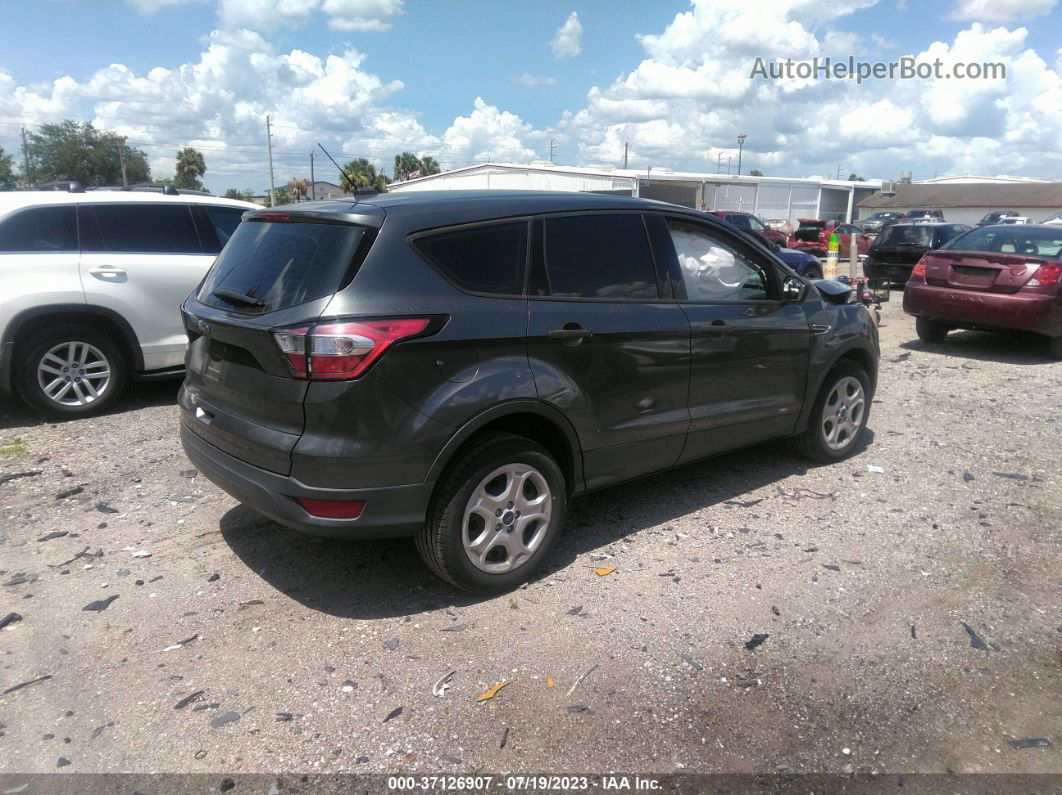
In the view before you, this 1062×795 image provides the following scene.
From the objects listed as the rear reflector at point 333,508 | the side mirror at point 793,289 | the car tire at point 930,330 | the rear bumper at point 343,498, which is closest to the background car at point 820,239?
the car tire at point 930,330

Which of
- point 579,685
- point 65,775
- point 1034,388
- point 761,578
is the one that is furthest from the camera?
point 1034,388

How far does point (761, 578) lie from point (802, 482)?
1.56m

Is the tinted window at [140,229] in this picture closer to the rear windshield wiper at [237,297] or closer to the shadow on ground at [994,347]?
the rear windshield wiper at [237,297]

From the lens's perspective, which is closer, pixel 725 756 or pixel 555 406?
pixel 725 756

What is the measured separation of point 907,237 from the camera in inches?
684

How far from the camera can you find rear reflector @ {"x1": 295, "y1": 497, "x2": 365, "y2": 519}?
3213mm

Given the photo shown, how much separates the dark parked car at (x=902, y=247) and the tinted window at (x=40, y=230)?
16.1 metres

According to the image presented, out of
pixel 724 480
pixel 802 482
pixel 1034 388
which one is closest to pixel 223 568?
pixel 724 480

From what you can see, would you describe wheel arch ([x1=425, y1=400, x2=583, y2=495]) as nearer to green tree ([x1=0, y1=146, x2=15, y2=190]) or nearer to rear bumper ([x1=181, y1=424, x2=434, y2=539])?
rear bumper ([x1=181, y1=424, x2=434, y2=539])

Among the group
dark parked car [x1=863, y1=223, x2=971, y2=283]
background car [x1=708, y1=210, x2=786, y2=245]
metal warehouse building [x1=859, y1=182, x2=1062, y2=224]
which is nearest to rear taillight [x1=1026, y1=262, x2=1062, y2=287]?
dark parked car [x1=863, y1=223, x2=971, y2=283]

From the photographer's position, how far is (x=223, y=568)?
13.1ft

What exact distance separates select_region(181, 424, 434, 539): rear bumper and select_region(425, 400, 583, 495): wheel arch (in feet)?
0.45

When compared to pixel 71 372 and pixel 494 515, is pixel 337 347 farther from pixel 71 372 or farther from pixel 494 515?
pixel 71 372

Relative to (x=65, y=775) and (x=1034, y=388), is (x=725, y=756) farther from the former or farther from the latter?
(x=1034, y=388)
